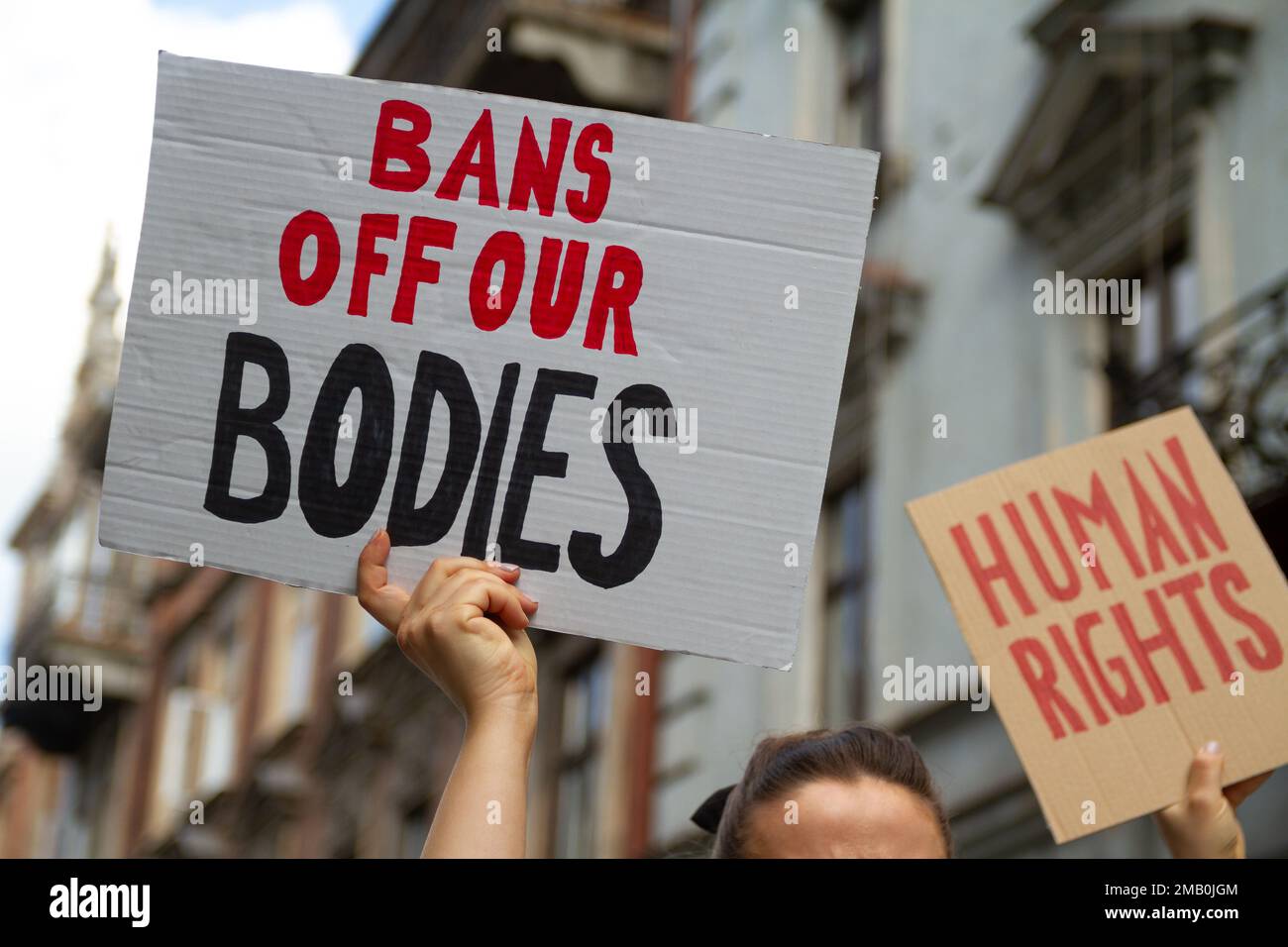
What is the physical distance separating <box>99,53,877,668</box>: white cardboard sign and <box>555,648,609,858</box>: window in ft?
37.0

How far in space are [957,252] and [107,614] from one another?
60.7 feet

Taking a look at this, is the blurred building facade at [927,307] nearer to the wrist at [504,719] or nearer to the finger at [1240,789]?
the finger at [1240,789]

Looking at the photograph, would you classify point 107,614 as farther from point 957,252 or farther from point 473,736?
point 473,736

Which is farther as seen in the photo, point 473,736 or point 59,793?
point 59,793

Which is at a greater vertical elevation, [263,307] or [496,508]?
[263,307]

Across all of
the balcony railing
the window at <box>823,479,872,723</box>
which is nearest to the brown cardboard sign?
the balcony railing

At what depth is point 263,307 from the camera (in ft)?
9.48

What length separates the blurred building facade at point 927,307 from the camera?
931 cm

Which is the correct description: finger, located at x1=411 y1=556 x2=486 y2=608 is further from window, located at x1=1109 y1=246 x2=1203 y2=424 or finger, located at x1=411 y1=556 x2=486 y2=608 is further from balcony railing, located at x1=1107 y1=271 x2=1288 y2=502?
window, located at x1=1109 y1=246 x2=1203 y2=424

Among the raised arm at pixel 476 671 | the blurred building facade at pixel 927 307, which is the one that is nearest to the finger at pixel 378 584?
the raised arm at pixel 476 671

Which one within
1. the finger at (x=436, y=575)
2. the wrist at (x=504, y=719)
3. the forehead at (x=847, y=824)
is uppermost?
the finger at (x=436, y=575)

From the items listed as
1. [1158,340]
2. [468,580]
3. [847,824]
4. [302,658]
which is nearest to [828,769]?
[847,824]

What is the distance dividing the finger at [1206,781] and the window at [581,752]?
433 inches
